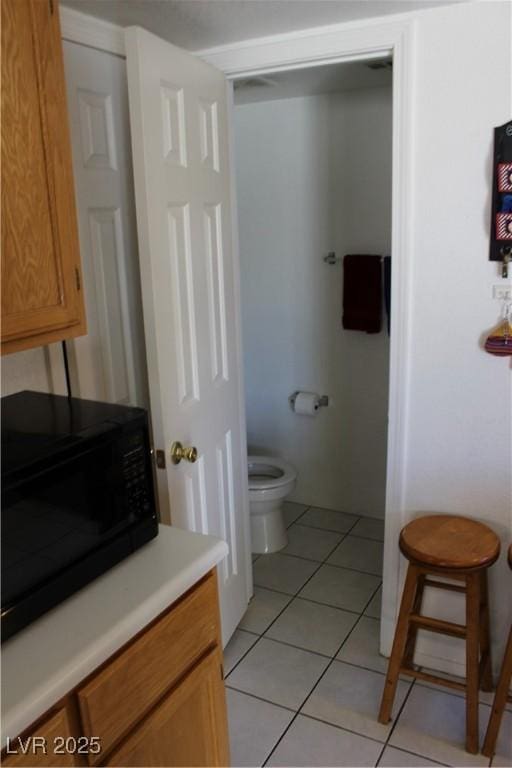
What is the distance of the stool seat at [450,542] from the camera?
1827 mm

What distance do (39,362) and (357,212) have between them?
A: 182 cm

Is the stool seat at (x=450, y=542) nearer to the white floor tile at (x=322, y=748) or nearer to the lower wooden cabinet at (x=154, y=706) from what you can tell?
the white floor tile at (x=322, y=748)

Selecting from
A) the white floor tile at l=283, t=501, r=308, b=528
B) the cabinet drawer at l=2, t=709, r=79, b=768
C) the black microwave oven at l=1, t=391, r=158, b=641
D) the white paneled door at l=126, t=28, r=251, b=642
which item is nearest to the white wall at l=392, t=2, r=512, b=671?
the white paneled door at l=126, t=28, r=251, b=642

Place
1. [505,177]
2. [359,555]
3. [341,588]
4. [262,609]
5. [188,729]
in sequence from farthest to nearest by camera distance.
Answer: [359,555] → [341,588] → [262,609] → [505,177] → [188,729]

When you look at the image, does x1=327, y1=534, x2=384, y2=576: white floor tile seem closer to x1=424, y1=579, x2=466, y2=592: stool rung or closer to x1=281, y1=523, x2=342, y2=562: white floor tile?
x1=281, y1=523, x2=342, y2=562: white floor tile

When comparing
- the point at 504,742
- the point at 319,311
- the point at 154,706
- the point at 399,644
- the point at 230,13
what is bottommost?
the point at 504,742

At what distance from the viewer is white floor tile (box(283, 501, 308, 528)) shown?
3.31 meters

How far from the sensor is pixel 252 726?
78.1 inches

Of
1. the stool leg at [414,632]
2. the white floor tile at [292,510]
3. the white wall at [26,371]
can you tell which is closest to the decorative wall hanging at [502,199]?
the stool leg at [414,632]

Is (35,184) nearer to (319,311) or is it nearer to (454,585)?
(454,585)

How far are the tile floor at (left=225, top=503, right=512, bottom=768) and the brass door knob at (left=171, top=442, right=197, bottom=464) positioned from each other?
848mm

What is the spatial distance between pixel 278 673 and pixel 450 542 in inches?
30.7

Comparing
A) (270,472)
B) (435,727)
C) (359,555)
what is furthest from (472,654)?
(270,472)

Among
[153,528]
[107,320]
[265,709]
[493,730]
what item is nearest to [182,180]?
[107,320]
